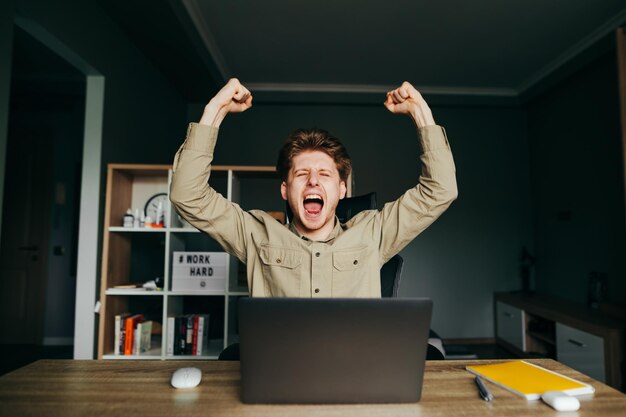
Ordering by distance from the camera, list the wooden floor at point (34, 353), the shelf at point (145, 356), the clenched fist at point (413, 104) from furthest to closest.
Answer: the wooden floor at point (34, 353) → the shelf at point (145, 356) → the clenched fist at point (413, 104)

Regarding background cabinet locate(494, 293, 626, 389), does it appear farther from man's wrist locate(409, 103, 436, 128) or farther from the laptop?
the laptop

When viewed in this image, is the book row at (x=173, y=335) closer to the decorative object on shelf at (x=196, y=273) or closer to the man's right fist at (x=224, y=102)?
the decorative object on shelf at (x=196, y=273)

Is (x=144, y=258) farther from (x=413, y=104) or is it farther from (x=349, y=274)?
(x=413, y=104)

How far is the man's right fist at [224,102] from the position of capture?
1.17 m

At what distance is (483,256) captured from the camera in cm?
480

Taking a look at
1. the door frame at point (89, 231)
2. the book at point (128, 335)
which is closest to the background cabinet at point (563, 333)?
the book at point (128, 335)

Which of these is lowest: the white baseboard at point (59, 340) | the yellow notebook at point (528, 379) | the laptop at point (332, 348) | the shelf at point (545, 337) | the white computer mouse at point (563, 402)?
the white baseboard at point (59, 340)

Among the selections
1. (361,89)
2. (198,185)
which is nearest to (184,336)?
(198,185)

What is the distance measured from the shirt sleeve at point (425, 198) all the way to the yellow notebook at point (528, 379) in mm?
474

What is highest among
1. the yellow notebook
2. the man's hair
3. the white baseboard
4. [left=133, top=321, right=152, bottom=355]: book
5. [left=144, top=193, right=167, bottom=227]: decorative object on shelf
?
the man's hair

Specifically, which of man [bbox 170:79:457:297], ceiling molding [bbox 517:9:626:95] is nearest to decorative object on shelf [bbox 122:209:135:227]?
man [bbox 170:79:457:297]

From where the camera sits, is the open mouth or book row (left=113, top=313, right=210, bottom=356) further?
book row (left=113, top=313, right=210, bottom=356)

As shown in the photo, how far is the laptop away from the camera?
2.43ft

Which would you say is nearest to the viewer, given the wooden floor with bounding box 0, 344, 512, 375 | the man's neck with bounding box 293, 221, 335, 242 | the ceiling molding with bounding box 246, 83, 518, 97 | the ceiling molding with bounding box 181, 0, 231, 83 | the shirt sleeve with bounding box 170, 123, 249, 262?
the shirt sleeve with bounding box 170, 123, 249, 262
